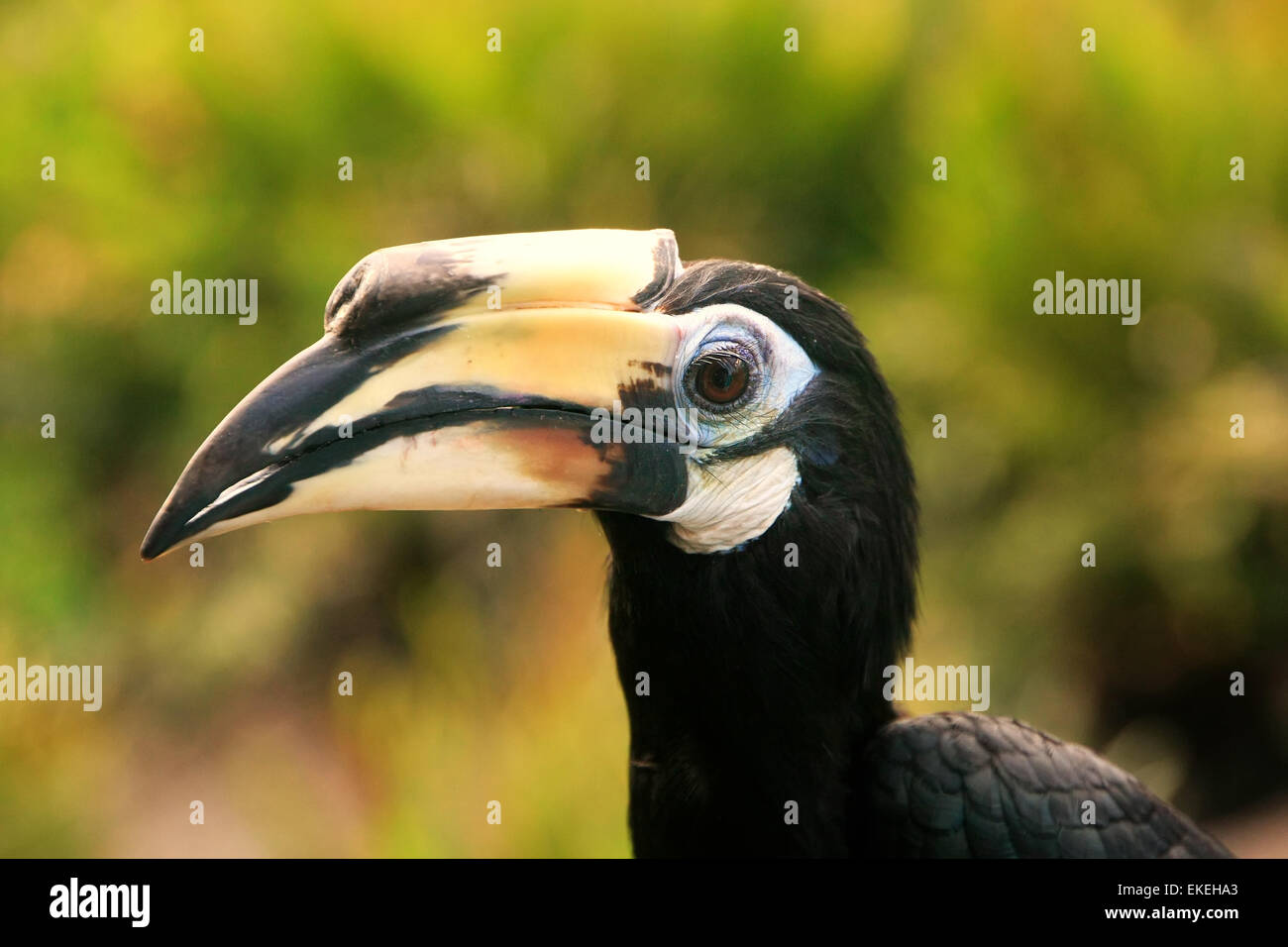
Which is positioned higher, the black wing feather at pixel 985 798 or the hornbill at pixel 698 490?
the hornbill at pixel 698 490

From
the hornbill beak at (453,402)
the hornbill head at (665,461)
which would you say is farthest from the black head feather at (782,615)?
the hornbill beak at (453,402)

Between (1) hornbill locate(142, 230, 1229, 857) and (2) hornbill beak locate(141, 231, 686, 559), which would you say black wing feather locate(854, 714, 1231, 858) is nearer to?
(1) hornbill locate(142, 230, 1229, 857)

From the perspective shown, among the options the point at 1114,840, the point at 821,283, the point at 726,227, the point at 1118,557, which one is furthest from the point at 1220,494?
the point at 1114,840

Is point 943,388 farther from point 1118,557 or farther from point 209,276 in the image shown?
point 209,276

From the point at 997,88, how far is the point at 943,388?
1.32 metres

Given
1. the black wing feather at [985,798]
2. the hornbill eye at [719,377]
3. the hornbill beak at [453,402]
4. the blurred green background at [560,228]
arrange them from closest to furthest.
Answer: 1. the hornbill beak at [453,402]
2. the hornbill eye at [719,377]
3. the black wing feather at [985,798]
4. the blurred green background at [560,228]

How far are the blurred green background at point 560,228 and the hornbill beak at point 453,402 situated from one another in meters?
2.50

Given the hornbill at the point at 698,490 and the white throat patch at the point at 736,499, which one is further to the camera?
the white throat patch at the point at 736,499

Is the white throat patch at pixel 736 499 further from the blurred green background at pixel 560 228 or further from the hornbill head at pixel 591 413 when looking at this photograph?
the blurred green background at pixel 560 228

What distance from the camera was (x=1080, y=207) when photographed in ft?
17.9

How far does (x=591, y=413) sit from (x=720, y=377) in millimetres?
243

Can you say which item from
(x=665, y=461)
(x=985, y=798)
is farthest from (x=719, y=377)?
(x=985, y=798)

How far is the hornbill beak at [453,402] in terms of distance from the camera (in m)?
2.07

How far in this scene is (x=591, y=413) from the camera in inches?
86.0
